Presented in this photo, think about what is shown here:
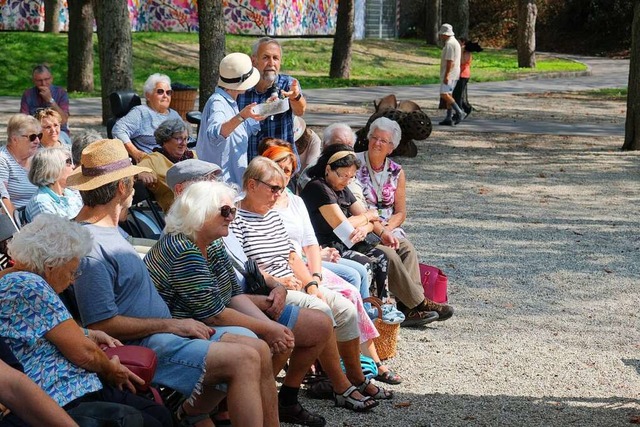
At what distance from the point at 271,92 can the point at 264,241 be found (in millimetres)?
2070

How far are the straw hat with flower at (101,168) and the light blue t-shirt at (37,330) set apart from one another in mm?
875

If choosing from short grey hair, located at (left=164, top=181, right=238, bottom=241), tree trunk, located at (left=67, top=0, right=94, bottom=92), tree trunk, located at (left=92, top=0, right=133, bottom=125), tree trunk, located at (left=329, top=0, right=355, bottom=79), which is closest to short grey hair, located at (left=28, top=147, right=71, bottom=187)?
short grey hair, located at (left=164, top=181, right=238, bottom=241)

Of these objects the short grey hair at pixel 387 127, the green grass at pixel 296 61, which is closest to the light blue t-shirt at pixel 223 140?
the short grey hair at pixel 387 127

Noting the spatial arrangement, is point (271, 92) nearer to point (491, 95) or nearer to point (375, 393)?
point (375, 393)

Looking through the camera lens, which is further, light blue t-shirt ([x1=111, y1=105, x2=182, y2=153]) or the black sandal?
light blue t-shirt ([x1=111, y1=105, x2=182, y2=153])

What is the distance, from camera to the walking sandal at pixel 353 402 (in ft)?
18.8

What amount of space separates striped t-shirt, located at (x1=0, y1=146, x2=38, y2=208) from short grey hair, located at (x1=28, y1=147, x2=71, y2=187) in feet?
3.33

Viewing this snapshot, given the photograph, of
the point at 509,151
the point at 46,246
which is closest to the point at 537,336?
the point at 46,246

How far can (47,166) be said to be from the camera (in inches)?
249

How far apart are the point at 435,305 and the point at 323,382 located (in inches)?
68.1

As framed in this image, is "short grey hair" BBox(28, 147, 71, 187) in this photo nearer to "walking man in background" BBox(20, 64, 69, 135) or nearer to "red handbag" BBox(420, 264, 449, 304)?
"red handbag" BBox(420, 264, 449, 304)

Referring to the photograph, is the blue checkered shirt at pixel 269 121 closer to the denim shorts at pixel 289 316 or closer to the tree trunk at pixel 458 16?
the denim shorts at pixel 289 316

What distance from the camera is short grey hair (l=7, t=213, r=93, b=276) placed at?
3982 mm

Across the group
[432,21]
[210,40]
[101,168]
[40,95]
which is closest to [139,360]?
[101,168]
